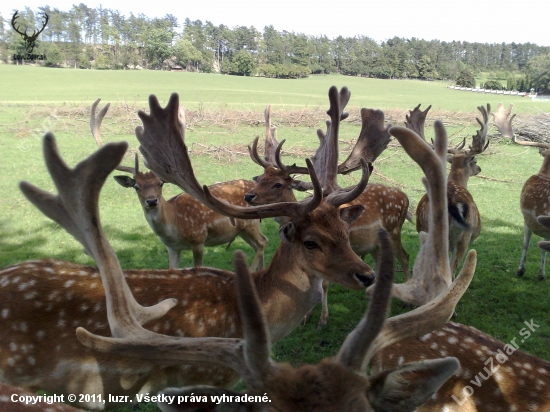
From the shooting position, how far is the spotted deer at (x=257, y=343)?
54.8 inches

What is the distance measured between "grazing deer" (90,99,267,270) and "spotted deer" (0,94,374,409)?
253cm

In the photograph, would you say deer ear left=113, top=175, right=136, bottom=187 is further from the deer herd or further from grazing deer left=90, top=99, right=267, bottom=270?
the deer herd

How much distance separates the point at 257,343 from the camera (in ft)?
4.75

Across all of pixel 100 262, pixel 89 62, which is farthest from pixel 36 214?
pixel 89 62

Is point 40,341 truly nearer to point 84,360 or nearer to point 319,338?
point 84,360

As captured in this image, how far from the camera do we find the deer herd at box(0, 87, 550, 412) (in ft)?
4.79

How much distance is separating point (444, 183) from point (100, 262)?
1.82 m

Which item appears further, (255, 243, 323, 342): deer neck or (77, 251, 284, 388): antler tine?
(255, 243, 323, 342): deer neck

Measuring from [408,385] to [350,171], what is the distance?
11.8 feet

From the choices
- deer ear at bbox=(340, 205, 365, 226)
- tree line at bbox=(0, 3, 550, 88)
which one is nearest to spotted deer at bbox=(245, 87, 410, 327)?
deer ear at bbox=(340, 205, 365, 226)

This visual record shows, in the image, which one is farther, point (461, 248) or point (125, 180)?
point (125, 180)

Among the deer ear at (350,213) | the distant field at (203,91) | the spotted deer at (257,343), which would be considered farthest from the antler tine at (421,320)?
the distant field at (203,91)

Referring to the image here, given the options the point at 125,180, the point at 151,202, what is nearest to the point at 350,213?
the point at 151,202

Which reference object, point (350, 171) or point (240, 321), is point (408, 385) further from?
point (350, 171)
